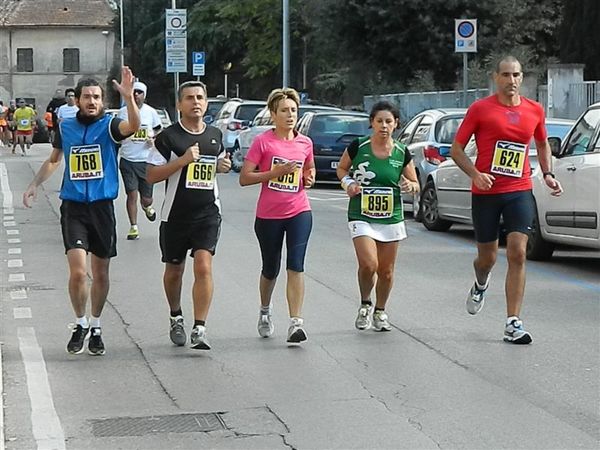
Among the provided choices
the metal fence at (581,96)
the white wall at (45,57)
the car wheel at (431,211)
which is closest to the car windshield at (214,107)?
the metal fence at (581,96)

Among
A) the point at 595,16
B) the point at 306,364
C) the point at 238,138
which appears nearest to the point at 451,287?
the point at 306,364

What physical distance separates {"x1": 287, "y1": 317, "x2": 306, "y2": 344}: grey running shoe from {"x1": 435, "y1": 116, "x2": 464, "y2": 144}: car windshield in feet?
32.2

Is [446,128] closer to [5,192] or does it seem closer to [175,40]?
[5,192]

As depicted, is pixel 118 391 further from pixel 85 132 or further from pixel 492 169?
pixel 492 169

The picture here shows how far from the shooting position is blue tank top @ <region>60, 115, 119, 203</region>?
28.7 ft

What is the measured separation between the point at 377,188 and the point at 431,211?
805cm

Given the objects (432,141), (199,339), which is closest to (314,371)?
(199,339)

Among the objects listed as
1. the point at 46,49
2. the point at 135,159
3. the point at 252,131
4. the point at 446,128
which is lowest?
the point at 135,159

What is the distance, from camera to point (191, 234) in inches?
351

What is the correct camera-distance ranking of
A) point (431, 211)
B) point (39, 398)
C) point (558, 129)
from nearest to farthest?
1. point (39, 398)
2. point (558, 129)
3. point (431, 211)

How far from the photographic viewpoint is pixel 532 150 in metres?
15.9

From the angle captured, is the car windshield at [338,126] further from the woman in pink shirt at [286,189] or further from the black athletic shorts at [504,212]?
the woman in pink shirt at [286,189]

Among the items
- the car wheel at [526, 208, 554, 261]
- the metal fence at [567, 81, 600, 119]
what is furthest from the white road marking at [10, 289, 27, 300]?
the metal fence at [567, 81, 600, 119]

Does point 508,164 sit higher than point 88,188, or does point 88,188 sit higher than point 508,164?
point 508,164
